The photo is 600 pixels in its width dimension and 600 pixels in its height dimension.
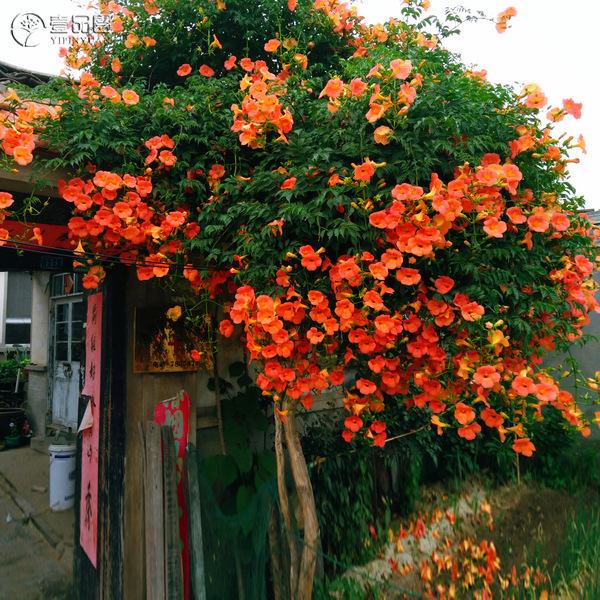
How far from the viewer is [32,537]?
5.01m

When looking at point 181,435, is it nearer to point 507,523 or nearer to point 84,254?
point 84,254

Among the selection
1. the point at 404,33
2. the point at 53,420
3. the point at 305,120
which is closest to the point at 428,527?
the point at 305,120

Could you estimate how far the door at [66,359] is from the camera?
7441mm

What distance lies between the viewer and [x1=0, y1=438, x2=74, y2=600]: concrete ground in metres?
4.11

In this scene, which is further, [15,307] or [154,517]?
[15,307]

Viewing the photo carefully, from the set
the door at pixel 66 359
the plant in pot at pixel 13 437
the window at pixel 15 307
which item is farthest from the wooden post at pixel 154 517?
the window at pixel 15 307

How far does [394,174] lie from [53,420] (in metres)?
7.98

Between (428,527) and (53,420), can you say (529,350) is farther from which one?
(53,420)

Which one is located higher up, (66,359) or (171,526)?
(66,359)

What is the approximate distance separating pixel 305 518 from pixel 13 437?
7.47 m

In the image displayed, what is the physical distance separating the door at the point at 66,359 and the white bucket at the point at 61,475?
77.6 inches

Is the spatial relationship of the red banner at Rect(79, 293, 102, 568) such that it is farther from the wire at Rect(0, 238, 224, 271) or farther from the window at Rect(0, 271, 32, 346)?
the window at Rect(0, 271, 32, 346)

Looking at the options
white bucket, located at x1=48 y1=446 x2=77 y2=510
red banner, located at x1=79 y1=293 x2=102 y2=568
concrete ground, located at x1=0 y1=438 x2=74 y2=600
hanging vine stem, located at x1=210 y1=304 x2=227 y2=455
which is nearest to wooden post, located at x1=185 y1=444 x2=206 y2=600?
hanging vine stem, located at x1=210 y1=304 x2=227 y2=455

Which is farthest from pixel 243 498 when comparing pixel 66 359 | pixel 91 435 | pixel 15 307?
pixel 15 307
